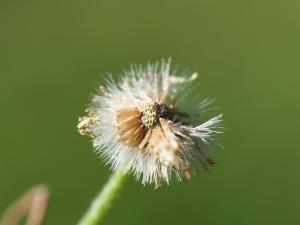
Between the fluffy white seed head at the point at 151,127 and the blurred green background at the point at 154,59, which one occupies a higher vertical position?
the blurred green background at the point at 154,59

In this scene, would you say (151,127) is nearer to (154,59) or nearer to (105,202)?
(105,202)

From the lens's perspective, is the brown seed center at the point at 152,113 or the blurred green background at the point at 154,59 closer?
the brown seed center at the point at 152,113

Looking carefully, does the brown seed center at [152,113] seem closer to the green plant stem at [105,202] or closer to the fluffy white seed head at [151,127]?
the fluffy white seed head at [151,127]

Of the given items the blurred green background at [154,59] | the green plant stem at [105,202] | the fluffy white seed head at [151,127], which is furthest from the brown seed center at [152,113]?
the blurred green background at [154,59]

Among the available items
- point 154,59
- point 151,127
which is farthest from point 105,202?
point 154,59
